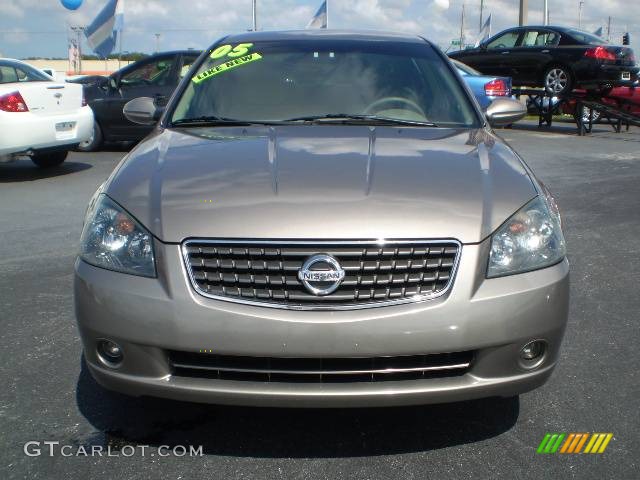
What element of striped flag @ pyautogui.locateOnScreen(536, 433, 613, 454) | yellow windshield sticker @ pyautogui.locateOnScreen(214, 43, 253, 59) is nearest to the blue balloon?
yellow windshield sticker @ pyautogui.locateOnScreen(214, 43, 253, 59)

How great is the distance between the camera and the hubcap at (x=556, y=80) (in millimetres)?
16625

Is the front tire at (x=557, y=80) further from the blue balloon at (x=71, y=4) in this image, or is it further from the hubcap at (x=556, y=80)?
the blue balloon at (x=71, y=4)

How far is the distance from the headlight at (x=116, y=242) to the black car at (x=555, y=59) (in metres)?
14.8

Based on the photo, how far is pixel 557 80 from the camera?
16766mm

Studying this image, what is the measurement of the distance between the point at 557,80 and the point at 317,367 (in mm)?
15556

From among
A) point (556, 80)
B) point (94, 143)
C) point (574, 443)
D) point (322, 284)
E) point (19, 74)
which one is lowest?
point (94, 143)

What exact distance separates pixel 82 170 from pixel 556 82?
418 inches

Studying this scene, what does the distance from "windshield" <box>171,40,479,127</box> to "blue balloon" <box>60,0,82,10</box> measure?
72.2 feet

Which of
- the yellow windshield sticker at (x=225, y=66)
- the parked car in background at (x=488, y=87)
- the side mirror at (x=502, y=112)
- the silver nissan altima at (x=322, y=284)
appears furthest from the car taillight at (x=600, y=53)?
the silver nissan altima at (x=322, y=284)

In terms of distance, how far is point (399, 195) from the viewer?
278cm

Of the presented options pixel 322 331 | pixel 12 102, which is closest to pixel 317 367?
pixel 322 331

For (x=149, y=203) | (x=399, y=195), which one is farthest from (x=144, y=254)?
(x=399, y=195)

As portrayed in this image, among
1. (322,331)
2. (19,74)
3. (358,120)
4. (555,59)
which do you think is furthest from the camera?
(555,59)

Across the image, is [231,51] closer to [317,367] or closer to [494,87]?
[317,367]
